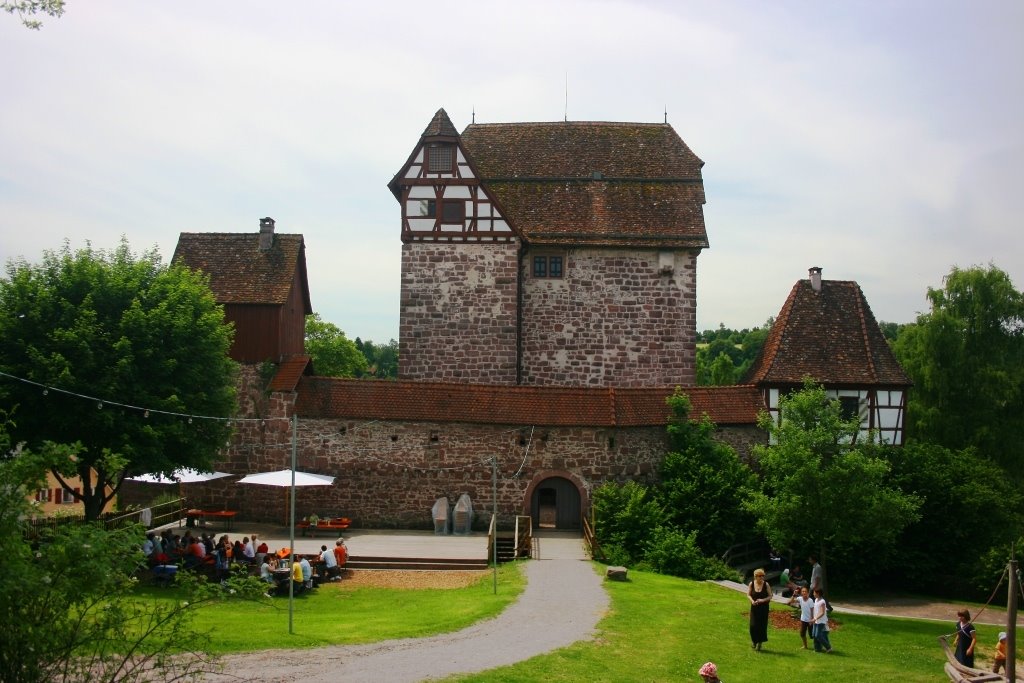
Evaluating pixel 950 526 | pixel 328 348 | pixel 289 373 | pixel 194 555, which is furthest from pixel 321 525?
pixel 328 348

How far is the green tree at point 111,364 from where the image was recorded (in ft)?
76.9

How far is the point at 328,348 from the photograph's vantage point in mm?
64938

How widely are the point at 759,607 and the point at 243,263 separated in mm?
20910

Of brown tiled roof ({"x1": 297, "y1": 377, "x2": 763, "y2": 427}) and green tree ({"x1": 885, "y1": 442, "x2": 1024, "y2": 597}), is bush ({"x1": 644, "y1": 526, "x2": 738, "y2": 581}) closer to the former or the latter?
brown tiled roof ({"x1": 297, "y1": 377, "x2": 763, "y2": 427})

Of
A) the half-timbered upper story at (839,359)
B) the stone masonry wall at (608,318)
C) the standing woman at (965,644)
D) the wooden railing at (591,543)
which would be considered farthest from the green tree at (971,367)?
the standing woman at (965,644)

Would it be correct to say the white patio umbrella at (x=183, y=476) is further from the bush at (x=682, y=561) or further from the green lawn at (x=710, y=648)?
the bush at (x=682, y=561)

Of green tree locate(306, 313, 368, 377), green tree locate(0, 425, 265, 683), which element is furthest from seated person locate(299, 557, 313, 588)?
green tree locate(306, 313, 368, 377)

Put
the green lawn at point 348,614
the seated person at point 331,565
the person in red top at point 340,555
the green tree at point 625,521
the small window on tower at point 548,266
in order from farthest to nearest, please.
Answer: the small window on tower at point 548,266 → the green tree at point 625,521 → the person in red top at point 340,555 → the seated person at point 331,565 → the green lawn at point 348,614

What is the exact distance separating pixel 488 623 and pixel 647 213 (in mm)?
20936

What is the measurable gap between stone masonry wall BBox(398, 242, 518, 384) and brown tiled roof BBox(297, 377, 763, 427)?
429 cm

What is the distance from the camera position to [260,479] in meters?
27.2

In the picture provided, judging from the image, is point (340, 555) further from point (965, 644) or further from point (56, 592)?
point (56, 592)

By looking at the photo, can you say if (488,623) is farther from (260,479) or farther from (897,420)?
(897,420)

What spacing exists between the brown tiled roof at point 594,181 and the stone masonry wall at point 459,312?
78.8 inches
